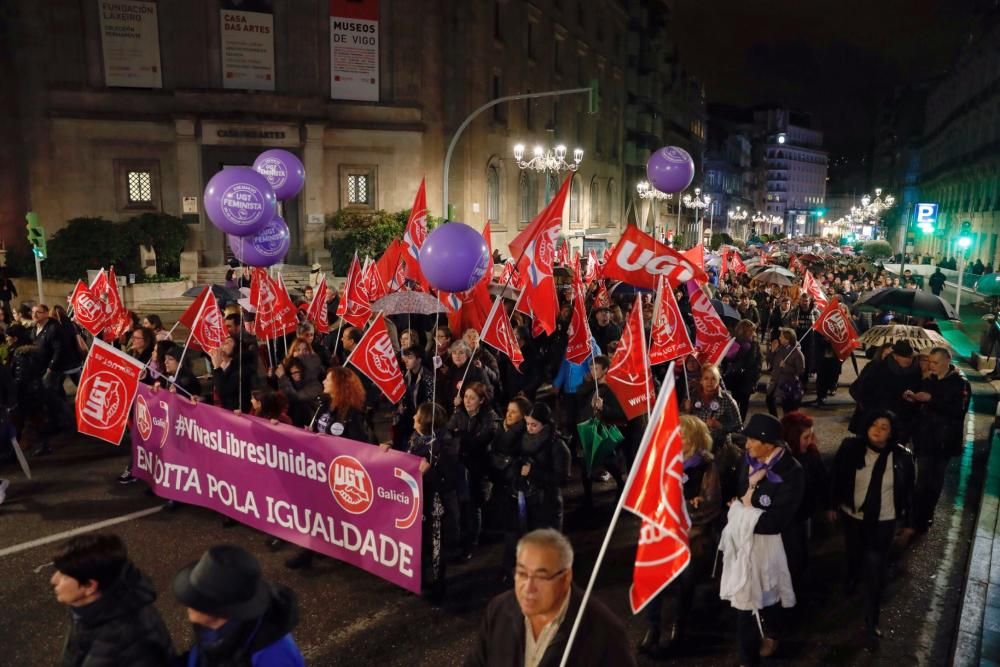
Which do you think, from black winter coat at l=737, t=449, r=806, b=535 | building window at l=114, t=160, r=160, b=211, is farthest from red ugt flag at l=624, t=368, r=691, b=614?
building window at l=114, t=160, r=160, b=211

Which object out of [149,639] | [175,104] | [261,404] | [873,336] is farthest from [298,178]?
[175,104]

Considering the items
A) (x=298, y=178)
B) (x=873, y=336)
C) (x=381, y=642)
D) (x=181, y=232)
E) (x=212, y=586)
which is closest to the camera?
(x=212, y=586)

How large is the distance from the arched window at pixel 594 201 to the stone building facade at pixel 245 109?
12.1 metres

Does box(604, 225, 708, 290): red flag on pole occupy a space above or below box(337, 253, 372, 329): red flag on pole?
above

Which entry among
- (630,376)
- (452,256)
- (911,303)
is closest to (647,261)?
(630,376)

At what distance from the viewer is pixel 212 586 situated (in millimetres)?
2660

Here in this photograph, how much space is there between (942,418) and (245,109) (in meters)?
26.5

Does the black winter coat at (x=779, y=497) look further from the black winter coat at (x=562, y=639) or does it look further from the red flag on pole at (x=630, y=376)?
the red flag on pole at (x=630, y=376)

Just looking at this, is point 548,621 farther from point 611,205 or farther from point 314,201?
point 611,205

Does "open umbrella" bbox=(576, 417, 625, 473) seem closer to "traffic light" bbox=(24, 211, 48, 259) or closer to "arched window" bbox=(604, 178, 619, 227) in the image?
"traffic light" bbox=(24, 211, 48, 259)

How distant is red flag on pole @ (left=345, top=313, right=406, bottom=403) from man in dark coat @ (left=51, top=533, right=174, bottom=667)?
4807 millimetres

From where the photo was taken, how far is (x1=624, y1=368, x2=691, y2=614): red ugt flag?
3334 millimetres

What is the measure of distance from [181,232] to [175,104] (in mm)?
5172

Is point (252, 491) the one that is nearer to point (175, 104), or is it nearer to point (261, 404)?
point (261, 404)
